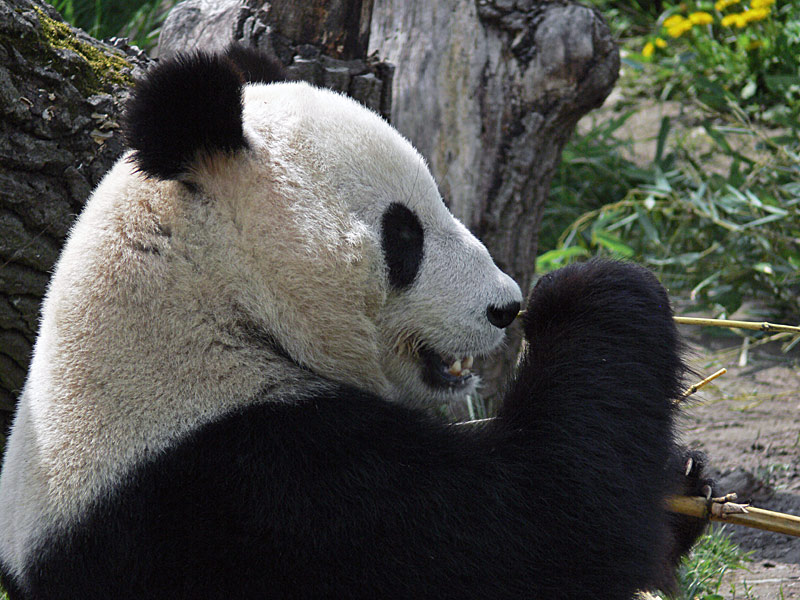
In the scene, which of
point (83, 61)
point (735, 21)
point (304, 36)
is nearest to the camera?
point (83, 61)

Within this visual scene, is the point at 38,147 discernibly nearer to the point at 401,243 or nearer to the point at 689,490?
the point at 401,243

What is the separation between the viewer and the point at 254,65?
229 centimetres

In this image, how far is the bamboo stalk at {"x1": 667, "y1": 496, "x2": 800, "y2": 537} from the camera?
2.21m

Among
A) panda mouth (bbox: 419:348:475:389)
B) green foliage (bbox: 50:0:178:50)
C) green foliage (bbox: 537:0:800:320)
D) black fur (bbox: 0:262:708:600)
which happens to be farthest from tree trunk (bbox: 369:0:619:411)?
green foliage (bbox: 50:0:178:50)

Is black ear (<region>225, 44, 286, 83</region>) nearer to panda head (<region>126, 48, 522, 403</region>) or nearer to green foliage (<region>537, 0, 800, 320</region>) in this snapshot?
panda head (<region>126, 48, 522, 403</region>)

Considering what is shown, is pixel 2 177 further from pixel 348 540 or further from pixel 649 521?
pixel 649 521

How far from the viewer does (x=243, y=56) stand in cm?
229

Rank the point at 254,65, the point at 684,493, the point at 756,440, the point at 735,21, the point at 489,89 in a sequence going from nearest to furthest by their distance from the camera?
the point at 254,65 < the point at 684,493 < the point at 489,89 < the point at 756,440 < the point at 735,21

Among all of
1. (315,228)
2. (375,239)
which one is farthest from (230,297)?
(375,239)

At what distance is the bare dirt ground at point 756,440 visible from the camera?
9.85ft

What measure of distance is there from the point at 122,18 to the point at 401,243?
13.8ft

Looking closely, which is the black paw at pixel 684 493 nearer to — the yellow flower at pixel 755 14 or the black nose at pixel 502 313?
the black nose at pixel 502 313

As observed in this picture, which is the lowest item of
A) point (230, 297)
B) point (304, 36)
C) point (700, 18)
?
point (230, 297)

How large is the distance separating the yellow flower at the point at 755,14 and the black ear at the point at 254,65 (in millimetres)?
4700
